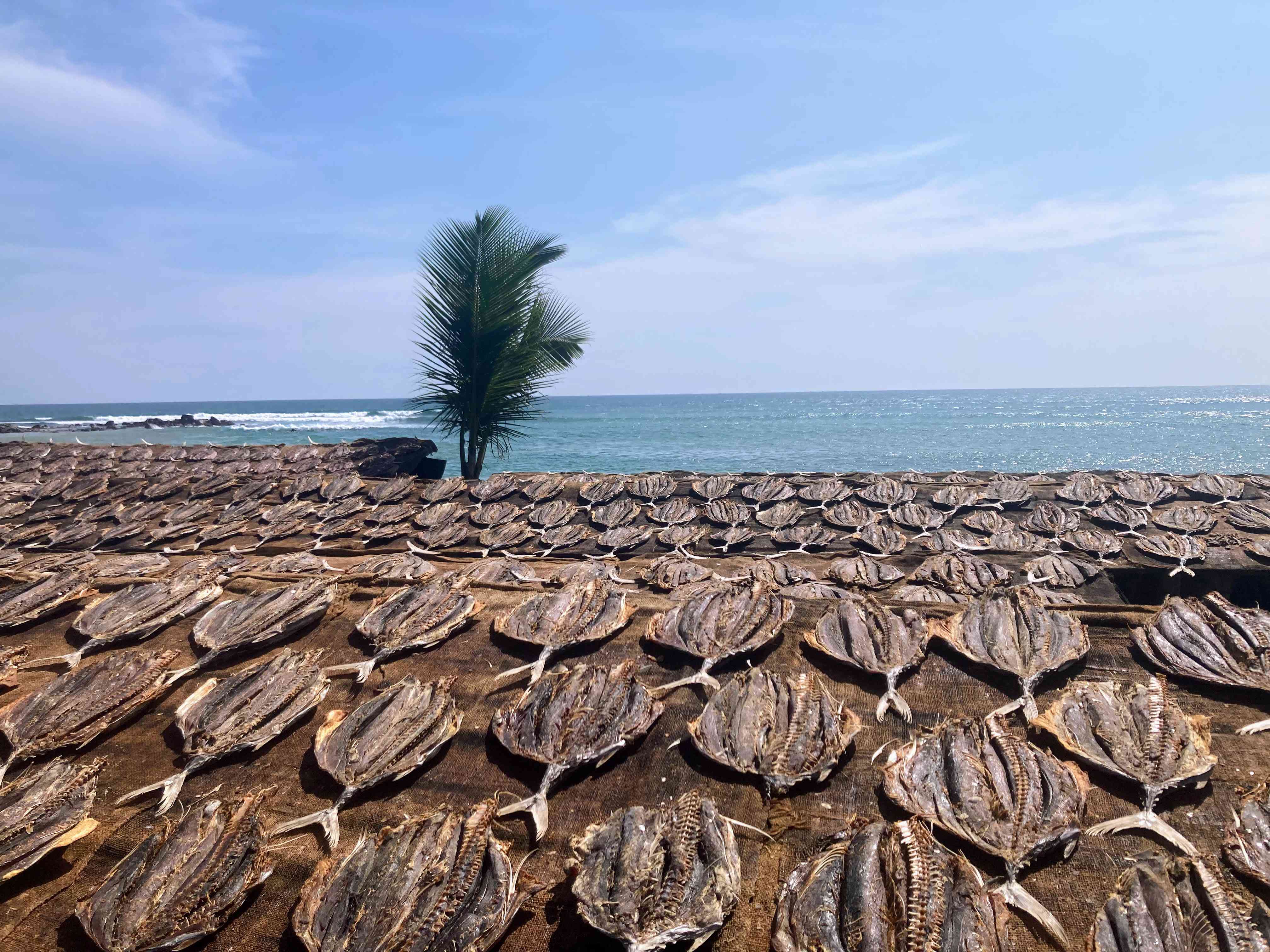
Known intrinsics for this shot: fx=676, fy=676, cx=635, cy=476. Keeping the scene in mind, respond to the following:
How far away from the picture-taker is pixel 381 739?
3.76 m

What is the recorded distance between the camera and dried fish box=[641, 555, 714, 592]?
6414 millimetres

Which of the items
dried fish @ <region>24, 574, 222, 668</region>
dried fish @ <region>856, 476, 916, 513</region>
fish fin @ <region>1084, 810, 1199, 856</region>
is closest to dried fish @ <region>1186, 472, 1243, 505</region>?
dried fish @ <region>856, 476, 916, 513</region>

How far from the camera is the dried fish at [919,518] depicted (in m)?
8.91

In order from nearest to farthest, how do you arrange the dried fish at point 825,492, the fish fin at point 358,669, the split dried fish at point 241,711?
the split dried fish at point 241,711
the fish fin at point 358,669
the dried fish at point 825,492

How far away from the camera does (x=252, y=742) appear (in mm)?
3842

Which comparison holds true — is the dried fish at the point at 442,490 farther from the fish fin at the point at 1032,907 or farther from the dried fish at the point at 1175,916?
the dried fish at the point at 1175,916

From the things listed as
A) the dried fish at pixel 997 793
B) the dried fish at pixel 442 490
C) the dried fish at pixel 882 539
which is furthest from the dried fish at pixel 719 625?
the dried fish at pixel 442 490

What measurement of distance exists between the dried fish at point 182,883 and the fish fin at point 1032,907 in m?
3.07

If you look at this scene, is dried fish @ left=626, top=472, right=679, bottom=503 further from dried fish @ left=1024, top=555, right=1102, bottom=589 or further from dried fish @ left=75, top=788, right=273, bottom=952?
dried fish @ left=75, top=788, right=273, bottom=952

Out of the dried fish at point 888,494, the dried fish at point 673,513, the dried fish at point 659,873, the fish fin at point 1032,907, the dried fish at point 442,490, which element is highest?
the dried fish at point 442,490

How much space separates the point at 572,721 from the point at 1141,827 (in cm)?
267

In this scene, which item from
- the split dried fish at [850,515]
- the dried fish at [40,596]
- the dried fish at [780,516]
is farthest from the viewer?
the dried fish at [780,516]

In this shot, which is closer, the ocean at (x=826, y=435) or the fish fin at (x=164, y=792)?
the fish fin at (x=164, y=792)

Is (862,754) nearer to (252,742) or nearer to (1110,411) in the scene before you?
(252,742)
